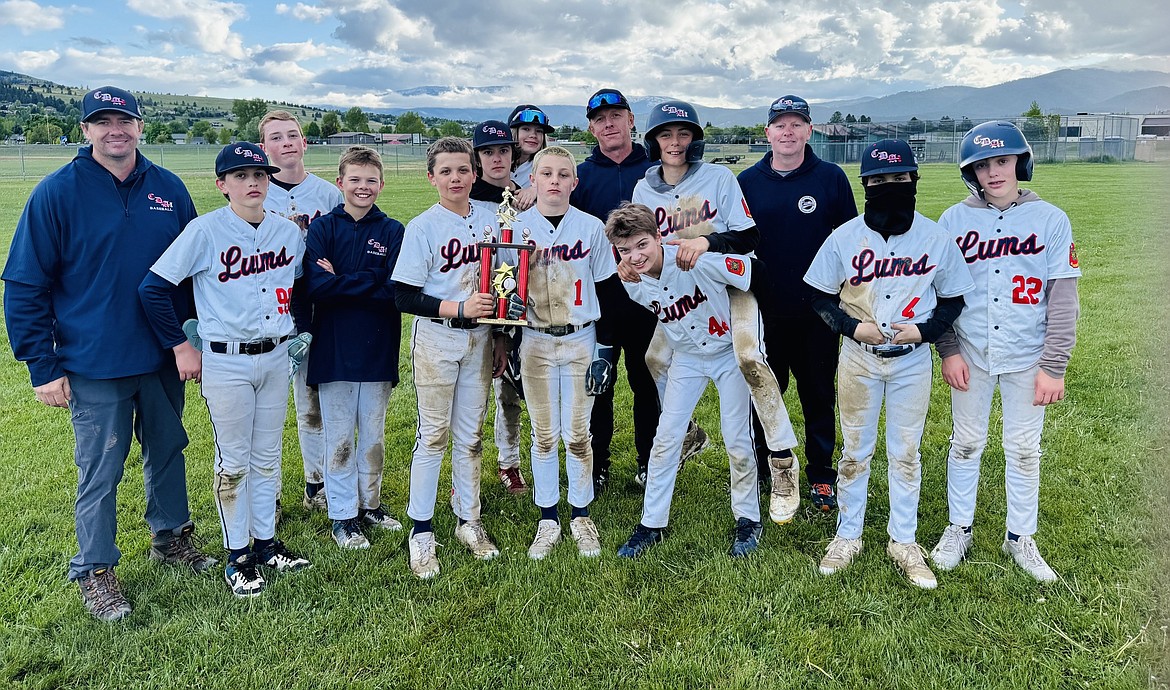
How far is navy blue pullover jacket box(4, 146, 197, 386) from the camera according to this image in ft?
13.5

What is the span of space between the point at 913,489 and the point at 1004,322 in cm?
107

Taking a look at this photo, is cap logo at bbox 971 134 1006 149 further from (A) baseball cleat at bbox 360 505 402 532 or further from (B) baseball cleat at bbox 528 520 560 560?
(A) baseball cleat at bbox 360 505 402 532

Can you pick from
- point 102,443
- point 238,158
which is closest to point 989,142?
point 238,158

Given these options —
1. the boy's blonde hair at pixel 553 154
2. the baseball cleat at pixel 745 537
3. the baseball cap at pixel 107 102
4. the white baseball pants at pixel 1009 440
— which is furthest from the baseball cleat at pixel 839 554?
the baseball cap at pixel 107 102

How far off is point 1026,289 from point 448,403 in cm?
338

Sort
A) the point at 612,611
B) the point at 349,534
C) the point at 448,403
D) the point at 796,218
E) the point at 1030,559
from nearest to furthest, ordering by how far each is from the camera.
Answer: the point at 612,611, the point at 1030,559, the point at 448,403, the point at 349,534, the point at 796,218

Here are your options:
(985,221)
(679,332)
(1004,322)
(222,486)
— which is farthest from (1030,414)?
(222,486)

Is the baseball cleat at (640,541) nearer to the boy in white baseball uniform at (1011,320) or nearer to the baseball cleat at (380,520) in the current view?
the baseball cleat at (380,520)

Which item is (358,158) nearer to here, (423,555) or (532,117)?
(532,117)

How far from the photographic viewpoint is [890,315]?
4.34 m

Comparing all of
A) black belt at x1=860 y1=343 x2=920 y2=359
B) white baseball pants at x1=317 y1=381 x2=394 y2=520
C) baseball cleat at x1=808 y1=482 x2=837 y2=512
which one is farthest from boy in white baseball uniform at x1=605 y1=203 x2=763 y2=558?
white baseball pants at x1=317 y1=381 x2=394 y2=520

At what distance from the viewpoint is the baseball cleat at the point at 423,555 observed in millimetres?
4648

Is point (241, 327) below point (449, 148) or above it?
below

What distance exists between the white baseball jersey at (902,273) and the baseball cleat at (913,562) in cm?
129
